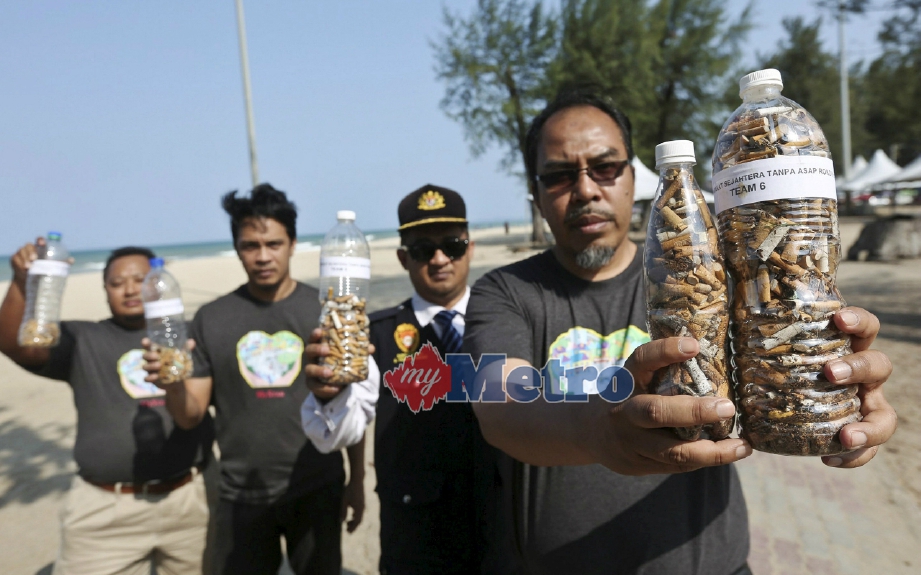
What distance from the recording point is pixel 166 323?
334 centimetres

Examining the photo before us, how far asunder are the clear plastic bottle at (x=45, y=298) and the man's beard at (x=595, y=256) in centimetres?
299

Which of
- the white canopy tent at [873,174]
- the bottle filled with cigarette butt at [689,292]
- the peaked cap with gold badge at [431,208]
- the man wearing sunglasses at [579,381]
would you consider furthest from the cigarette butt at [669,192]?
the white canopy tent at [873,174]

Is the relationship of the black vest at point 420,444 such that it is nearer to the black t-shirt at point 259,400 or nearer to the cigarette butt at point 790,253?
the black t-shirt at point 259,400

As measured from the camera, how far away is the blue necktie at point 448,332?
294 centimetres

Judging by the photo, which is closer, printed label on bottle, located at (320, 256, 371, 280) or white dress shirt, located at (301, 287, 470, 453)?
printed label on bottle, located at (320, 256, 371, 280)

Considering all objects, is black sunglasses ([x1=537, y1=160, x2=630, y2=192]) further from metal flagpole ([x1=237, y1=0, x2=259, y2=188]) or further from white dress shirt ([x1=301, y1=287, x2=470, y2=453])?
metal flagpole ([x1=237, y1=0, x2=259, y2=188])

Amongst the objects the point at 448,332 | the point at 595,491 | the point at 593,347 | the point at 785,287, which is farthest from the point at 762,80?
the point at 448,332

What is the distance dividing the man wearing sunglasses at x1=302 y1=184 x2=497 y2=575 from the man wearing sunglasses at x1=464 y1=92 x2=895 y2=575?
61 centimetres

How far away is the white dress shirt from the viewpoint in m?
2.50

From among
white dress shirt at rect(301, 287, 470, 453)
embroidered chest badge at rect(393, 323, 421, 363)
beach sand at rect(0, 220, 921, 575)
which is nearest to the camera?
white dress shirt at rect(301, 287, 470, 453)

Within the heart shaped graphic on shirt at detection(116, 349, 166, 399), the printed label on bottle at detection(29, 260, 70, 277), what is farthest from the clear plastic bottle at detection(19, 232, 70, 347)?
the heart shaped graphic on shirt at detection(116, 349, 166, 399)

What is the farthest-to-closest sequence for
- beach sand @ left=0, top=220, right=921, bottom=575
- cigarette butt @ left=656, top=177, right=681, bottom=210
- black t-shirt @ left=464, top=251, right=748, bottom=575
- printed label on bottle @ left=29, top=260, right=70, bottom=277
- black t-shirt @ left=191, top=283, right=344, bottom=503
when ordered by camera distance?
beach sand @ left=0, top=220, right=921, bottom=575, black t-shirt @ left=191, top=283, right=344, bottom=503, printed label on bottle @ left=29, top=260, right=70, bottom=277, black t-shirt @ left=464, top=251, right=748, bottom=575, cigarette butt @ left=656, top=177, right=681, bottom=210

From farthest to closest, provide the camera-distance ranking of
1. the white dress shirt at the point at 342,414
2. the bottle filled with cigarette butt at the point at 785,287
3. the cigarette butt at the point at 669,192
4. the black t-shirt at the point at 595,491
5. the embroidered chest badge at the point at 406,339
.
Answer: the embroidered chest badge at the point at 406,339 < the white dress shirt at the point at 342,414 < the black t-shirt at the point at 595,491 < the cigarette butt at the point at 669,192 < the bottle filled with cigarette butt at the point at 785,287

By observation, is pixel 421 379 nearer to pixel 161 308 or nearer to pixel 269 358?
pixel 269 358
